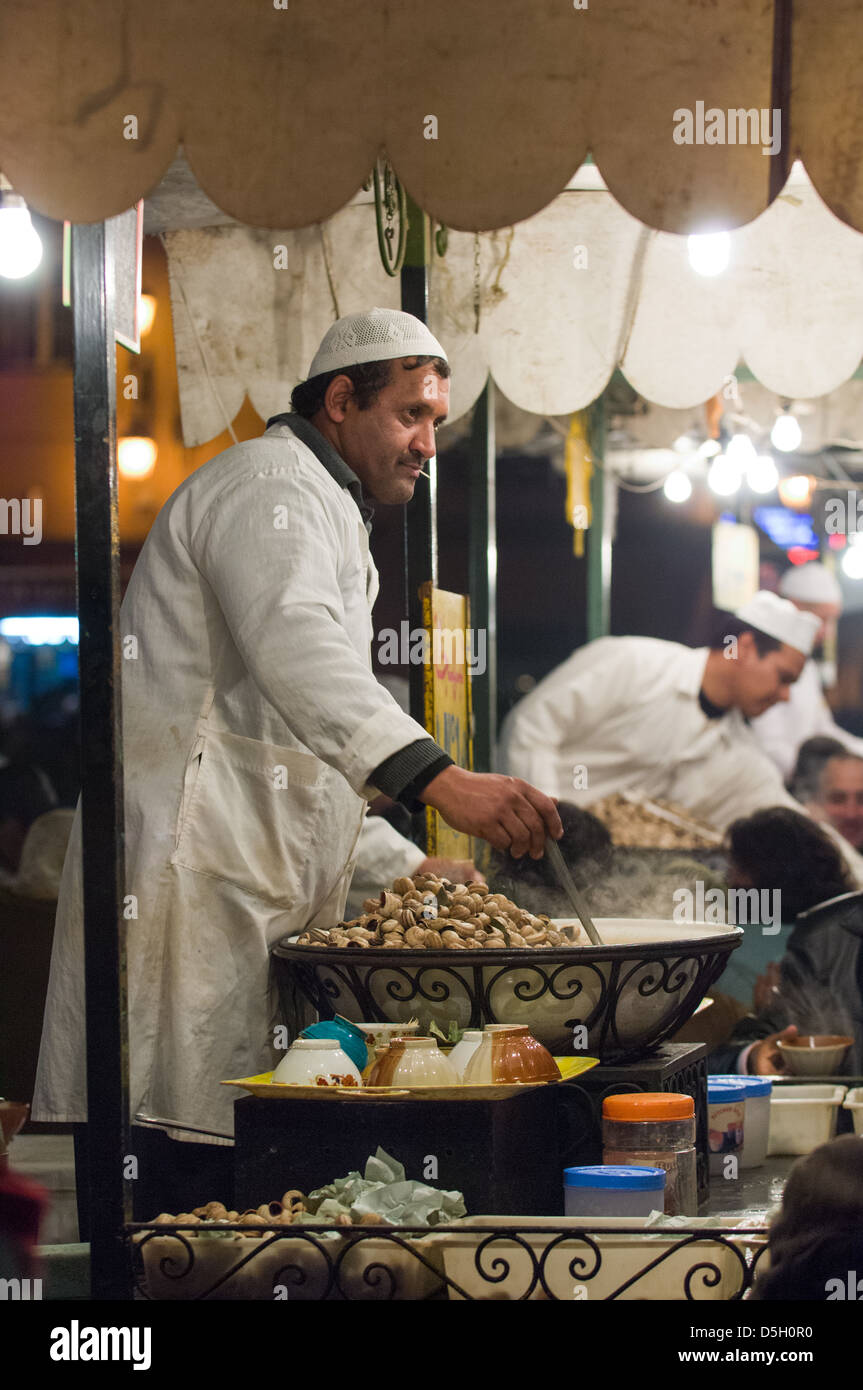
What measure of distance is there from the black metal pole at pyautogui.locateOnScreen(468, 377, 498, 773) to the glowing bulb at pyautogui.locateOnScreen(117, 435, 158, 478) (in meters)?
5.03

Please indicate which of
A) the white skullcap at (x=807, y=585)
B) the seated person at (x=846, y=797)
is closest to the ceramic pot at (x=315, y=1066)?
the seated person at (x=846, y=797)

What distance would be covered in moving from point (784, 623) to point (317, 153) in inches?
245

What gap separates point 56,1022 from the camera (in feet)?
9.43

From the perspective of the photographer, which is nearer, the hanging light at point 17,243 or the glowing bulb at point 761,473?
the hanging light at point 17,243

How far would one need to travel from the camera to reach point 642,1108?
8.14ft

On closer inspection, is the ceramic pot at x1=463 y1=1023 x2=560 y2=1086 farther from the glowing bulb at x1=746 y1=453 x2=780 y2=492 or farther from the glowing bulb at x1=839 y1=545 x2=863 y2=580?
the glowing bulb at x1=839 y1=545 x2=863 y2=580

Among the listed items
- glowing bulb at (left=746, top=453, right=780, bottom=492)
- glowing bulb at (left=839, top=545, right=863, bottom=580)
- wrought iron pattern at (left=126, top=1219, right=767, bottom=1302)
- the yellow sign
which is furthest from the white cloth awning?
glowing bulb at (left=839, top=545, right=863, bottom=580)

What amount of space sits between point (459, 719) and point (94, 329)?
201 centimetres

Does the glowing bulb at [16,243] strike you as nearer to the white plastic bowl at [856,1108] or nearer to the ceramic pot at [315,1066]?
the ceramic pot at [315,1066]

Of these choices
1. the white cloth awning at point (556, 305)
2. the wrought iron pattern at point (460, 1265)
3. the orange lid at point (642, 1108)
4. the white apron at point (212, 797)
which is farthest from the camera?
the white cloth awning at point (556, 305)

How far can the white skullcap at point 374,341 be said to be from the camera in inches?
124

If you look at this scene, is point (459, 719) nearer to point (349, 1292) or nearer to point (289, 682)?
point (289, 682)
